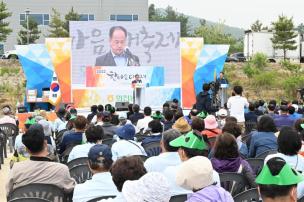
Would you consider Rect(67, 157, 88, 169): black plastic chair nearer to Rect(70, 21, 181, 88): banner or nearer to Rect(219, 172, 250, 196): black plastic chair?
Rect(219, 172, 250, 196): black plastic chair

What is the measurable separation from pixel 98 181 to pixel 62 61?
17.4m

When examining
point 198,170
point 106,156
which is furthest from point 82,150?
point 198,170

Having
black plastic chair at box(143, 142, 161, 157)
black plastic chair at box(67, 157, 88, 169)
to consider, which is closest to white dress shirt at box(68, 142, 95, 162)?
black plastic chair at box(67, 157, 88, 169)

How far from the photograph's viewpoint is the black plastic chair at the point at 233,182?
436 centimetres

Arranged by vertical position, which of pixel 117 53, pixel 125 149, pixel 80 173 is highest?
pixel 117 53

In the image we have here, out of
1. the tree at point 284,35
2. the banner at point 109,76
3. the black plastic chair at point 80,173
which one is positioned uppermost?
the tree at point 284,35

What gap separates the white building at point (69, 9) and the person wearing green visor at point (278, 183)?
1978 inches

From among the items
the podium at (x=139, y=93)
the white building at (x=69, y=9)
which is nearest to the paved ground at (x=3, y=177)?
the podium at (x=139, y=93)

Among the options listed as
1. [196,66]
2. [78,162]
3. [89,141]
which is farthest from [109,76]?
[78,162]

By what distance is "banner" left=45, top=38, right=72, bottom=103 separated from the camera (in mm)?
20766

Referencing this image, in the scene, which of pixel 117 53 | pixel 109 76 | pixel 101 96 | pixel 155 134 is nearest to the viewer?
pixel 155 134

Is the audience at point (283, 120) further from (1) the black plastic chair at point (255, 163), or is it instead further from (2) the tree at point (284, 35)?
(2) the tree at point (284, 35)

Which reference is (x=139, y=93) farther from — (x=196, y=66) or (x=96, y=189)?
(x=96, y=189)

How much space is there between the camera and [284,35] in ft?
129
